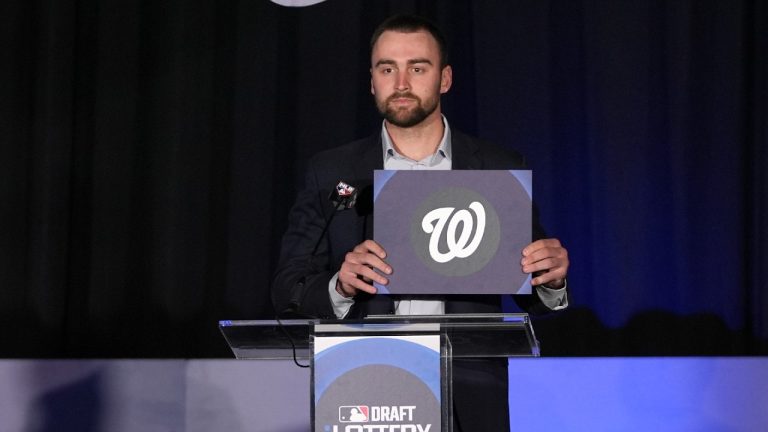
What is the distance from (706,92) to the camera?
4328 millimetres

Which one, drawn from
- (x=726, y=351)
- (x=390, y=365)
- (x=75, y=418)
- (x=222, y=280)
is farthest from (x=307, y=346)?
(x=726, y=351)

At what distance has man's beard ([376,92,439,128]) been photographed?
2463 millimetres

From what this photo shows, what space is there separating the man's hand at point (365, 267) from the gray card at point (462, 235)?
15 millimetres

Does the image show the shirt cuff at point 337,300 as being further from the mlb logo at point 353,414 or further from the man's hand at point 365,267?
the mlb logo at point 353,414

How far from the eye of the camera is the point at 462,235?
6.39ft

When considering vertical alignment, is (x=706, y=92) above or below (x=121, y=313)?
above

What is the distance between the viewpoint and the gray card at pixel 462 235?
1947 millimetres

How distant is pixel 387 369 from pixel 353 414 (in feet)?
0.31

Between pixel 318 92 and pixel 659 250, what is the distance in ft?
5.00

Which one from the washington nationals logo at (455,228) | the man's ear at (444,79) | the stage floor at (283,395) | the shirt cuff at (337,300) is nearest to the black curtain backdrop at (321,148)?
the stage floor at (283,395)

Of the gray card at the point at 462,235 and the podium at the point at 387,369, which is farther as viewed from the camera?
the gray card at the point at 462,235

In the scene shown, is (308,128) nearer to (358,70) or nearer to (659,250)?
(358,70)

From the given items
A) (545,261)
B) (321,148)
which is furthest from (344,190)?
(321,148)

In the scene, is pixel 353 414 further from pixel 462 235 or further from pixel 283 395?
pixel 283 395
